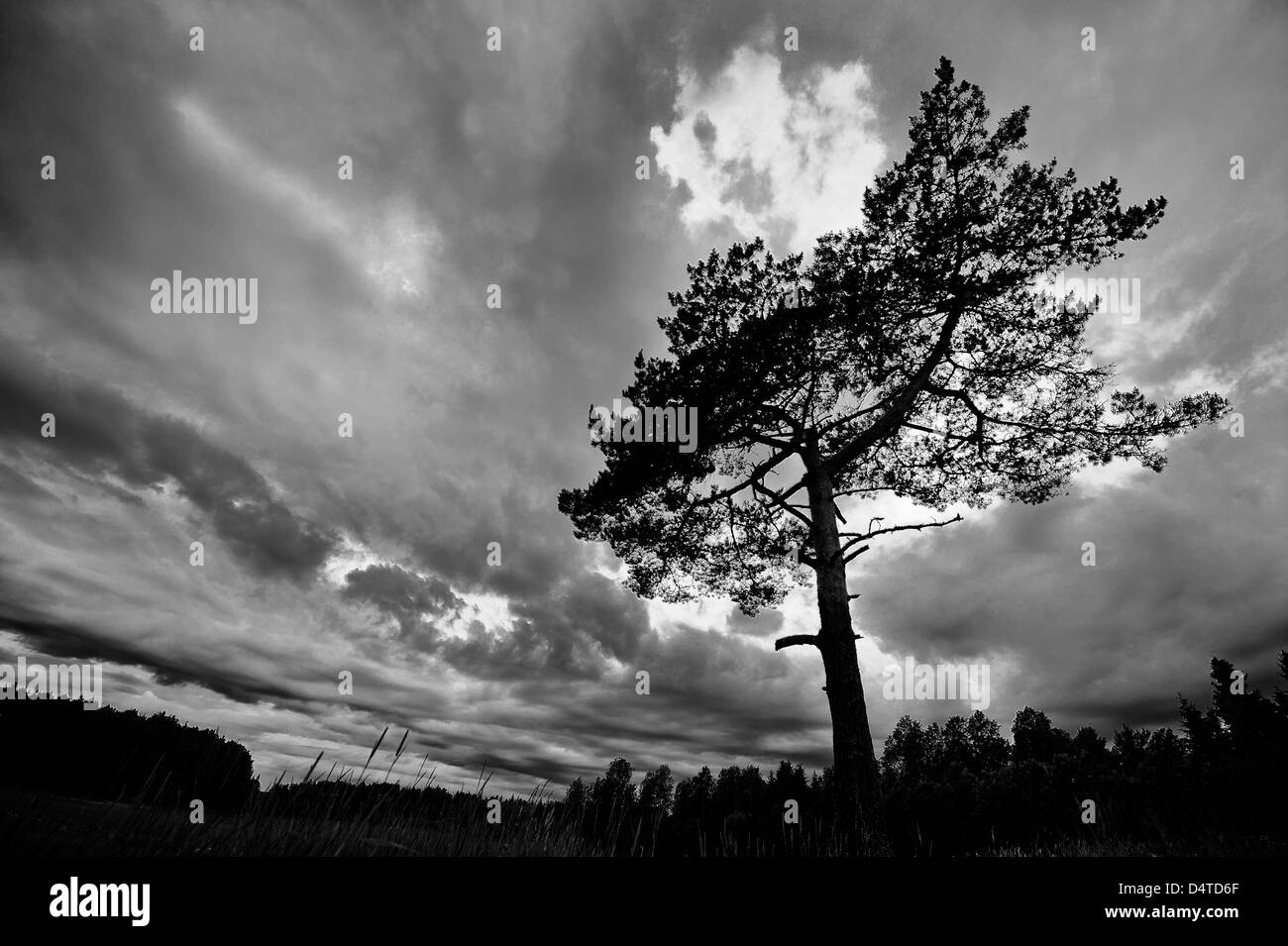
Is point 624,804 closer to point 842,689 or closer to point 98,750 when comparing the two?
point 842,689

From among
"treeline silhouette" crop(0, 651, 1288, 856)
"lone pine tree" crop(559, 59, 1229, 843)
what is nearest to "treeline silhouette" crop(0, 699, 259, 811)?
"treeline silhouette" crop(0, 651, 1288, 856)

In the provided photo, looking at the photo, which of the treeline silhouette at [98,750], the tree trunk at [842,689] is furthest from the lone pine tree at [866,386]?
the treeline silhouette at [98,750]

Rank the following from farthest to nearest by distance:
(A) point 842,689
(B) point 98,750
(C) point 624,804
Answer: (A) point 842,689, (B) point 98,750, (C) point 624,804

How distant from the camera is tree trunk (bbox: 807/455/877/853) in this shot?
818 cm

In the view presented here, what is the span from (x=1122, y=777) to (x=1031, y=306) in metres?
15.6

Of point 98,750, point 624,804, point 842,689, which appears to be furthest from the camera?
point 842,689

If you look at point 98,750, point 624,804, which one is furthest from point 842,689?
point 98,750

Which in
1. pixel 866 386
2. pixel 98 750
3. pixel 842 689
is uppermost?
pixel 866 386

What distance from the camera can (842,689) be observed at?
352 inches

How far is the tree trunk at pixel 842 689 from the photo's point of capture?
8.18m

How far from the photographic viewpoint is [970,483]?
11719mm

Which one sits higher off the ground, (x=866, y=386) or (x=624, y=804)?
(x=866, y=386)
